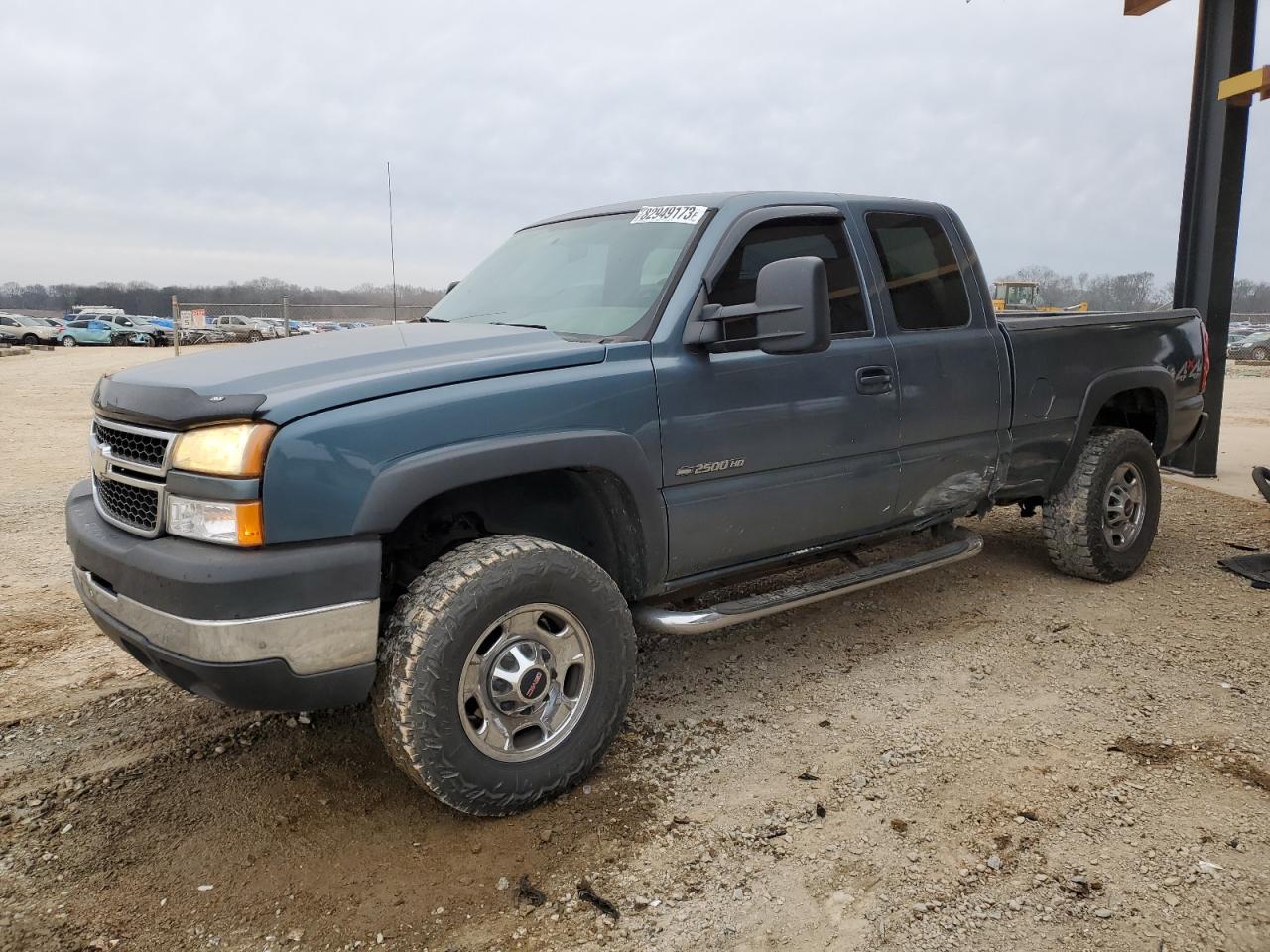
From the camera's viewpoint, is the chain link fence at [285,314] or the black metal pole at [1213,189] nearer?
the black metal pole at [1213,189]

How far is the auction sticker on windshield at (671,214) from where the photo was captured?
345 centimetres

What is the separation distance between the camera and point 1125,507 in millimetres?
5055

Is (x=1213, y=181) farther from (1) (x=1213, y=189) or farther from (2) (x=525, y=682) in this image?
(2) (x=525, y=682)

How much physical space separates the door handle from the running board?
76 centimetres

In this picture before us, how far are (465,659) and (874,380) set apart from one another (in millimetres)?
1970

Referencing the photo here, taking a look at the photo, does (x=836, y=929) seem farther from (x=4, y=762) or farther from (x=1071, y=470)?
(x=1071, y=470)

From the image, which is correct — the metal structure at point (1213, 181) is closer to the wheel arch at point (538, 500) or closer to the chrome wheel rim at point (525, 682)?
the wheel arch at point (538, 500)

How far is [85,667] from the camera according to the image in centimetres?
396

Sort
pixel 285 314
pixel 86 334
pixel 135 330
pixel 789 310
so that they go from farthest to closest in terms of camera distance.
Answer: pixel 135 330 → pixel 86 334 → pixel 285 314 → pixel 789 310

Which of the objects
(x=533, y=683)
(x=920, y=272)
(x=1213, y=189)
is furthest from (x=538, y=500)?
(x=1213, y=189)

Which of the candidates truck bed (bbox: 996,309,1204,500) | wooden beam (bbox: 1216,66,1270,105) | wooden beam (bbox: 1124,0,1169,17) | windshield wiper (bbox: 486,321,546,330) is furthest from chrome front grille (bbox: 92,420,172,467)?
wooden beam (bbox: 1124,0,1169,17)

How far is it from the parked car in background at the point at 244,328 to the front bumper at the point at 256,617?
89.7 ft

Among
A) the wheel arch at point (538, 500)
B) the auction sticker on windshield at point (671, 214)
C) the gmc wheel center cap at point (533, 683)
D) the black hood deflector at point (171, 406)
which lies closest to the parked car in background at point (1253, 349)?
the auction sticker on windshield at point (671, 214)

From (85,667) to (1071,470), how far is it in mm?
4764
